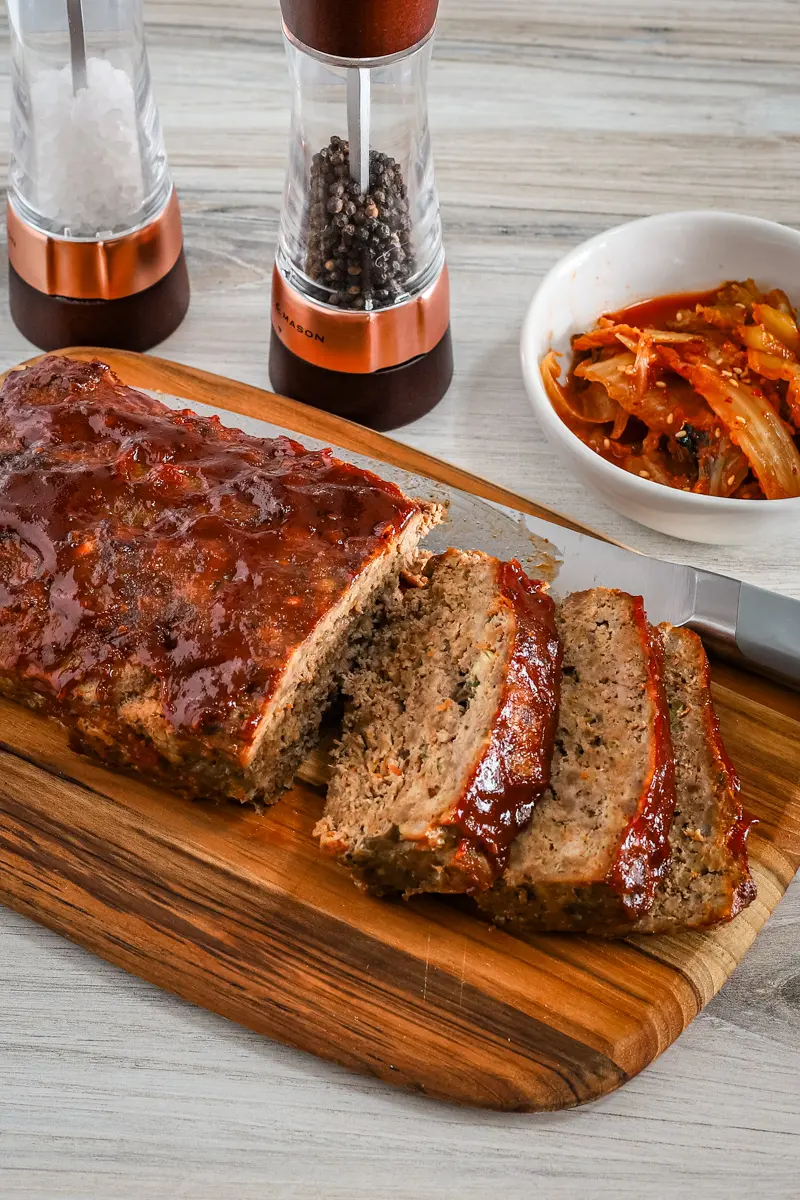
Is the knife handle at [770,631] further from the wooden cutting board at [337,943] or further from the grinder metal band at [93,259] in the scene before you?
the grinder metal band at [93,259]

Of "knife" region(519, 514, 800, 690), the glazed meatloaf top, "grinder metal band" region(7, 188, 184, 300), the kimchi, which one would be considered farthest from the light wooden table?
the glazed meatloaf top

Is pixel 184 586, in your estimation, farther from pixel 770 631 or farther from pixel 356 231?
pixel 770 631

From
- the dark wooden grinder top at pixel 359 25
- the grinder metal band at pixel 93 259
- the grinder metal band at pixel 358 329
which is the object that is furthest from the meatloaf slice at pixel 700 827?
the grinder metal band at pixel 93 259

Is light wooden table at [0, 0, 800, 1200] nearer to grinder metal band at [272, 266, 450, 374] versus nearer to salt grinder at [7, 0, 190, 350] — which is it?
salt grinder at [7, 0, 190, 350]

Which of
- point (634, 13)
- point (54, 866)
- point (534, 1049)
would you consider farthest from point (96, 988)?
point (634, 13)

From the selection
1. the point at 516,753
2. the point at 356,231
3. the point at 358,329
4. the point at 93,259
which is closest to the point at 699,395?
the point at 358,329

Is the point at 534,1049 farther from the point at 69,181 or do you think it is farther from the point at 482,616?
the point at 69,181
